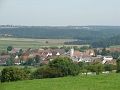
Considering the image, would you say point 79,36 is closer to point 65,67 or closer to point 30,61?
point 30,61

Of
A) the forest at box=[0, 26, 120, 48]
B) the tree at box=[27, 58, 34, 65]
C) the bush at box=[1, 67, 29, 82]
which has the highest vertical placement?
the forest at box=[0, 26, 120, 48]

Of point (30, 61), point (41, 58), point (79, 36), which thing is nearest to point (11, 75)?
point (30, 61)

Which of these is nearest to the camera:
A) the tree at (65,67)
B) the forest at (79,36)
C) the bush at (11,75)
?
the bush at (11,75)

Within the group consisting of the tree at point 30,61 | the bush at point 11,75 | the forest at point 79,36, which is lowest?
the tree at point 30,61

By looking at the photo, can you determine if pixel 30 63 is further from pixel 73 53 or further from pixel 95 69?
pixel 95 69

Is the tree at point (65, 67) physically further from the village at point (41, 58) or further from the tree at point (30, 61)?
the tree at point (30, 61)

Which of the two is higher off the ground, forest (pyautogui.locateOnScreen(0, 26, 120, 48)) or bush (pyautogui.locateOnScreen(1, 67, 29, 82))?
forest (pyautogui.locateOnScreen(0, 26, 120, 48))

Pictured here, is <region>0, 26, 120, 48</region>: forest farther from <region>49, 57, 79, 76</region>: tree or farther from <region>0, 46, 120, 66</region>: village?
<region>49, 57, 79, 76</region>: tree

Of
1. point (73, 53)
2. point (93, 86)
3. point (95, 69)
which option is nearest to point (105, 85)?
point (93, 86)

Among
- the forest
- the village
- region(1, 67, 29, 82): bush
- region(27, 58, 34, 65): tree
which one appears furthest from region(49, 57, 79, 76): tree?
the forest

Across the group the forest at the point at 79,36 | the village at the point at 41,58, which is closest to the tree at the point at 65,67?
the village at the point at 41,58

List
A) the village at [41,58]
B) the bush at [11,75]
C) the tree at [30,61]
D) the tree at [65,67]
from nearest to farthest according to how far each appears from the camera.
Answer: the bush at [11,75], the tree at [65,67], the village at [41,58], the tree at [30,61]

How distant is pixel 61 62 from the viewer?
25172mm

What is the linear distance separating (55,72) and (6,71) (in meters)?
3.33
